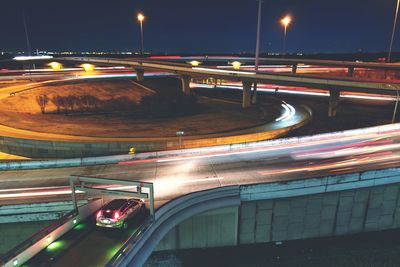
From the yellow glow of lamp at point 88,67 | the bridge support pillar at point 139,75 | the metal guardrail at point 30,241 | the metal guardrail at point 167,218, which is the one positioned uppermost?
the yellow glow of lamp at point 88,67

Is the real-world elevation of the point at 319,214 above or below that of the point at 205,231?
above

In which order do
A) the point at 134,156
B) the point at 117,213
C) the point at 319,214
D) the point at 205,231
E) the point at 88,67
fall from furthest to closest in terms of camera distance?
the point at 88,67 < the point at 134,156 < the point at 319,214 < the point at 205,231 < the point at 117,213

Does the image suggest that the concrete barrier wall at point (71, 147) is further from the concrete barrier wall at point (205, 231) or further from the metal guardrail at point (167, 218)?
the metal guardrail at point (167, 218)

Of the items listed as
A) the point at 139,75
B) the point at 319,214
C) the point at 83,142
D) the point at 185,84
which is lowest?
the point at 319,214

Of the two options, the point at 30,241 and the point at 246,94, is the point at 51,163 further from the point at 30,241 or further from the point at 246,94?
the point at 246,94

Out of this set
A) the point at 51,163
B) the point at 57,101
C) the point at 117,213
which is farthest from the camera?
the point at 57,101

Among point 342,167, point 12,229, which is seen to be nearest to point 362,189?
point 342,167

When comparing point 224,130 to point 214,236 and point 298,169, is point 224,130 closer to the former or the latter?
point 298,169

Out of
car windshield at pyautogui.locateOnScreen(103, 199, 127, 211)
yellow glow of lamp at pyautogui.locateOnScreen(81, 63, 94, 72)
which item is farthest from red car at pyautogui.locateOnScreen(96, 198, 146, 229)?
yellow glow of lamp at pyautogui.locateOnScreen(81, 63, 94, 72)

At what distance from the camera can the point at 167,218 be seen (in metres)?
15.2

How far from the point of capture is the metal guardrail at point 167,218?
11523 millimetres

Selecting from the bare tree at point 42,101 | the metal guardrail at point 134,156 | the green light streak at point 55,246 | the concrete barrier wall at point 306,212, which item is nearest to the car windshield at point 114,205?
the green light streak at point 55,246

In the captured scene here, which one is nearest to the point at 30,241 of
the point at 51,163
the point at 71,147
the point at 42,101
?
the point at 51,163

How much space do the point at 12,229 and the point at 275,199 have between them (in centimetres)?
1716
